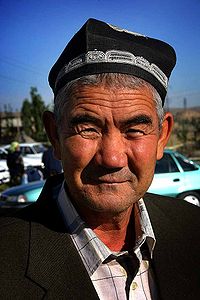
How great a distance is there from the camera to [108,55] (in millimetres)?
1158

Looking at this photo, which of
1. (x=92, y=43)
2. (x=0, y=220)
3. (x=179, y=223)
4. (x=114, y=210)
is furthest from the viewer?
(x=179, y=223)

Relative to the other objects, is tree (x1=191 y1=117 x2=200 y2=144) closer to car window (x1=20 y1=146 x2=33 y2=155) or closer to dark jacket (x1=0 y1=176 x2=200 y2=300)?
car window (x1=20 y1=146 x2=33 y2=155)

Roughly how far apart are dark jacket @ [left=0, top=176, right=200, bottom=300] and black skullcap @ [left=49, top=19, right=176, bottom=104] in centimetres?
56

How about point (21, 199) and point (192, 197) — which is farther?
point (192, 197)

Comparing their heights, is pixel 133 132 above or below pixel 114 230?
above

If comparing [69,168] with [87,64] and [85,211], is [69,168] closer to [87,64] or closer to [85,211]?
[85,211]

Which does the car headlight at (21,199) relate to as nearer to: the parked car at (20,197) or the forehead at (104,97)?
the parked car at (20,197)

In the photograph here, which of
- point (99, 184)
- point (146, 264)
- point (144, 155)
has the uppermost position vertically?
point (144, 155)

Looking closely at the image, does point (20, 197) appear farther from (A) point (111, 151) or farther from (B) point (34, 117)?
(B) point (34, 117)

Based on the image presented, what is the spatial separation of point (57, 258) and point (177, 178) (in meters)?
5.95

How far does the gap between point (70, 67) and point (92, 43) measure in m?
0.12

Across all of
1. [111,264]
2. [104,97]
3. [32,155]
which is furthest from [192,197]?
[32,155]

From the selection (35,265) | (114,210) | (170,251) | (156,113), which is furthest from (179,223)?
(35,265)

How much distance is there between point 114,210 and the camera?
126 centimetres
